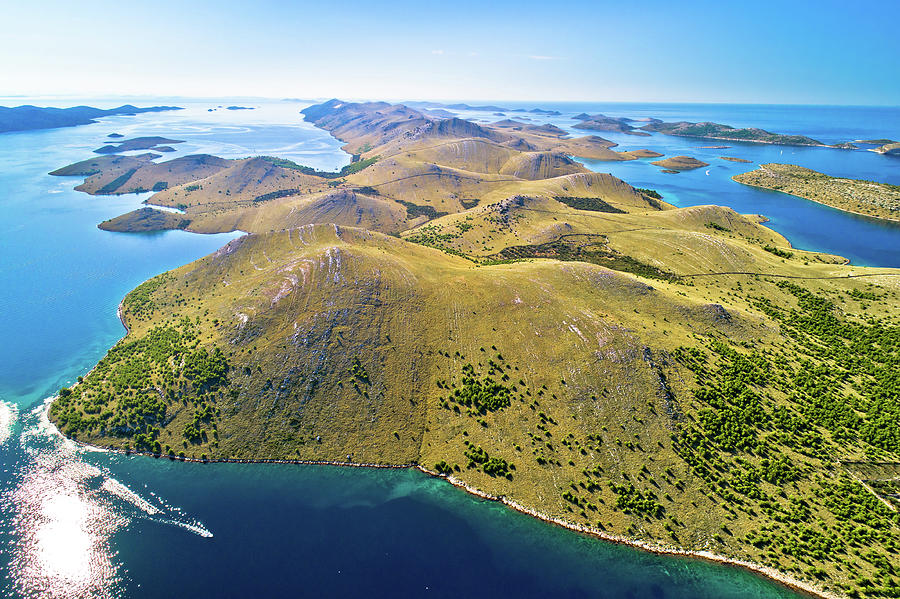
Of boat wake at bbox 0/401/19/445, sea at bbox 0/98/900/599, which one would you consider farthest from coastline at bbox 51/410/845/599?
boat wake at bbox 0/401/19/445

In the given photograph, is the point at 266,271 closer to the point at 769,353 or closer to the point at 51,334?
the point at 51,334

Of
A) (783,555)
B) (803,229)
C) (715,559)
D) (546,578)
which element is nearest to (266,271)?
(546,578)

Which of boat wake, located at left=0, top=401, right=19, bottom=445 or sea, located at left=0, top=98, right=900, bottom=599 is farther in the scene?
boat wake, located at left=0, top=401, right=19, bottom=445

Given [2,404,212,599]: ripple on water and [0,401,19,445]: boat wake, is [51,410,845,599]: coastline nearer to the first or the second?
[2,404,212,599]: ripple on water

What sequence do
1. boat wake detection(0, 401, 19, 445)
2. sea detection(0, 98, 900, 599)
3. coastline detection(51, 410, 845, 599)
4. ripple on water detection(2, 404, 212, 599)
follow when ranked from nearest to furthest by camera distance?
coastline detection(51, 410, 845, 599) < sea detection(0, 98, 900, 599) < ripple on water detection(2, 404, 212, 599) < boat wake detection(0, 401, 19, 445)

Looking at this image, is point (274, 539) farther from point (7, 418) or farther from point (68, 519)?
point (7, 418)

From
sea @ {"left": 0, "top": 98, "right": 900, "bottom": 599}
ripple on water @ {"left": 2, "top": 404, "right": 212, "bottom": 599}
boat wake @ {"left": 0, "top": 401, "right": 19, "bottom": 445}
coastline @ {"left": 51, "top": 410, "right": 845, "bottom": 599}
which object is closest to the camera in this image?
coastline @ {"left": 51, "top": 410, "right": 845, "bottom": 599}

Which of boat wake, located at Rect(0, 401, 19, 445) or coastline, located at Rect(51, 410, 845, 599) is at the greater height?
boat wake, located at Rect(0, 401, 19, 445)

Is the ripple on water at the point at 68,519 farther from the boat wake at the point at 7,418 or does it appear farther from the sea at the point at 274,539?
the boat wake at the point at 7,418

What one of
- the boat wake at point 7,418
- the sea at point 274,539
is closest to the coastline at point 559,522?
the sea at point 274,539

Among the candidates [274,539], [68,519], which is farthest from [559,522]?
[68,519]
